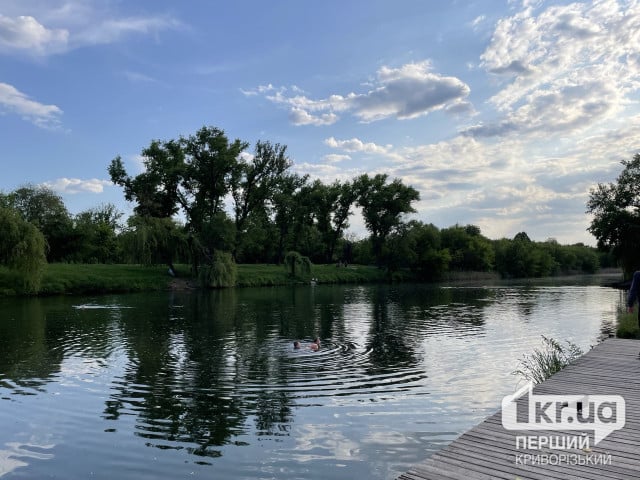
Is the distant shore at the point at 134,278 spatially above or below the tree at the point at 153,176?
below

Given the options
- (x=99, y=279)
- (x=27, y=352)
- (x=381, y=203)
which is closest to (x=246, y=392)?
(x=27, y=352)

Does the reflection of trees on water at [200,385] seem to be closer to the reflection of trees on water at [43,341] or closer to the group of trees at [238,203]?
the reflection of trees on water at [43,341]

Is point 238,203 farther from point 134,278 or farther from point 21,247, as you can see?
point 21,247

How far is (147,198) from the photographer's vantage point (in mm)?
66062

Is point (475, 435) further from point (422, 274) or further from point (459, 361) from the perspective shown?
point (422, 274)

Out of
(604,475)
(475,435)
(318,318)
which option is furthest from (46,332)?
(604,475)

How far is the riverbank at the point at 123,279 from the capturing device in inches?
1917

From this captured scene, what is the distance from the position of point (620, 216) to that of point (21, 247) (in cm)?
6125

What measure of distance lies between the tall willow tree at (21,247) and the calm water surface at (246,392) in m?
16.1

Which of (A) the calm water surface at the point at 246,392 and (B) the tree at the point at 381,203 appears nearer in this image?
(A) the calm water surface at the point at 246,392

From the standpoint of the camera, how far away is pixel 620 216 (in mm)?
58500

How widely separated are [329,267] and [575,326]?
62321 mm
